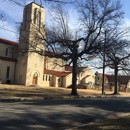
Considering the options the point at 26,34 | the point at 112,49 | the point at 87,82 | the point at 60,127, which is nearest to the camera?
the point at 60,127

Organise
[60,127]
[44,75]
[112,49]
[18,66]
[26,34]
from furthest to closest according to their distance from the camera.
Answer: [44,75], [18,66], [26,34], [112,49], [60,127]

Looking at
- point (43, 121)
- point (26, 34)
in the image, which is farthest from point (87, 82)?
point (43, 121)

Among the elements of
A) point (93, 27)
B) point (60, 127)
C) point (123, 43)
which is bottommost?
point (60, 127)

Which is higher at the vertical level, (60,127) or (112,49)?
(112,49)

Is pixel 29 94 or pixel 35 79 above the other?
pixel 35 79

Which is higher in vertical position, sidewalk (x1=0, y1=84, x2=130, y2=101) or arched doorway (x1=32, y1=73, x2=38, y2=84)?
arched doorway (x1=32, y1=73, x2=38, y2=84)

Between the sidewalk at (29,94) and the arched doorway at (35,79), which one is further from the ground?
the arched doorway at (35,79)

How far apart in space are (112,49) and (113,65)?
428 inches

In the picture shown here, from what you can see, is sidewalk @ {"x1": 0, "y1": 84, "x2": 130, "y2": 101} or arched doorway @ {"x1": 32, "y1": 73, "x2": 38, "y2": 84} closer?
sidewalk @ {"x1": 0, "y1": 84, "x2": 130, "y2": 101}

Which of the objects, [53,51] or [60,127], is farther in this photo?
[53,51]

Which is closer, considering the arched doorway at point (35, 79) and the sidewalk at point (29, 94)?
the sidewalk at point (29, 94)

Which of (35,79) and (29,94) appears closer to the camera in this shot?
(29,94)

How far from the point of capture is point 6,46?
45531 mm

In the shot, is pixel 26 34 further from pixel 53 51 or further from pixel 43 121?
pixel 43 121
